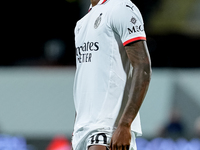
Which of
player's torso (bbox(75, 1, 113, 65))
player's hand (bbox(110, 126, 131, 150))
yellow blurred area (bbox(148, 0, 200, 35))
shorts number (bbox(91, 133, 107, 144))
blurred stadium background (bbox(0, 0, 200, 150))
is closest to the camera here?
player's hand (bbox(110, 126, 131, 150))

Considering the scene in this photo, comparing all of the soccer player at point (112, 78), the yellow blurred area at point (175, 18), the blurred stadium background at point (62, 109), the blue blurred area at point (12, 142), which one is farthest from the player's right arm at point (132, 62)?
the yellow blurred area at point (175, 18)

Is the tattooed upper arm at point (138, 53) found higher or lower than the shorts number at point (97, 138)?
higher

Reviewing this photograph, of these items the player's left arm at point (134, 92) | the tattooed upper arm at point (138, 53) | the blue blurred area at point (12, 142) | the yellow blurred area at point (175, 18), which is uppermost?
the tattooed upper arm at point (138, 53)

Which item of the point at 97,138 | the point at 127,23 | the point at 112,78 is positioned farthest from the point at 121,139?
the point at 127,23

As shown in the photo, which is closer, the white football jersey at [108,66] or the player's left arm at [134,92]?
the player's left arm at [134,92]

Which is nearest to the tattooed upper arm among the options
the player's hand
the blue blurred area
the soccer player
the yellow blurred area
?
the soccer player

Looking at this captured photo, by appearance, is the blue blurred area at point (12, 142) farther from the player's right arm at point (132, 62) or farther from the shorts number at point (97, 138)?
the player's right arm at point (132, 62)

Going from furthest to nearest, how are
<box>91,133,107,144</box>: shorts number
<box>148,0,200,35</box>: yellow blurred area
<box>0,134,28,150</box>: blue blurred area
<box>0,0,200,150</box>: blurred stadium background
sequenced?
<box>148,0,200,35</box>: yellow blurred area < <box>0,0,200,150</box>: blurred stadium background < <box>0,134,28,150</box>: blue blurred area < <box>91,133,107,144</box>: shorts number

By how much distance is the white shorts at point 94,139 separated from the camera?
3340mm

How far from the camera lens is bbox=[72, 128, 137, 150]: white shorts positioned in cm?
334

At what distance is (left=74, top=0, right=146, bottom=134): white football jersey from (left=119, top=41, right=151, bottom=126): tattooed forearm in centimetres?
7

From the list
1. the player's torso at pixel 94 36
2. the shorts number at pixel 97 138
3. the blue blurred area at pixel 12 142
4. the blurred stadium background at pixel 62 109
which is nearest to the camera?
the shorts number at pixel 97 138

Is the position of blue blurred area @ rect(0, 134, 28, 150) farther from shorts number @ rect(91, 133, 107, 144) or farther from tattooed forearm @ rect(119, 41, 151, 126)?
tattooed forearm @ rect(119, 41, 151, 126)

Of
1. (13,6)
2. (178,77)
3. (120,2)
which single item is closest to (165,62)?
(178,77)
